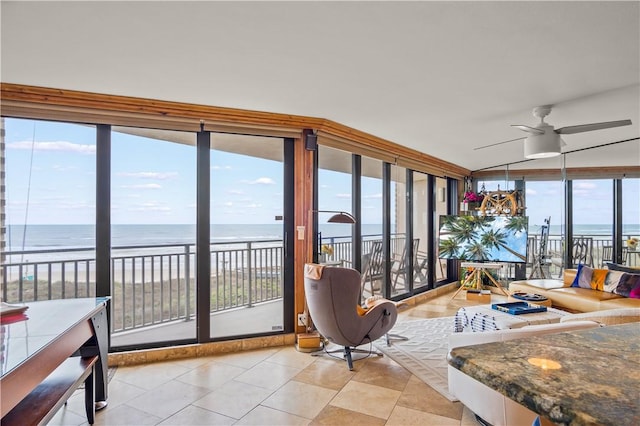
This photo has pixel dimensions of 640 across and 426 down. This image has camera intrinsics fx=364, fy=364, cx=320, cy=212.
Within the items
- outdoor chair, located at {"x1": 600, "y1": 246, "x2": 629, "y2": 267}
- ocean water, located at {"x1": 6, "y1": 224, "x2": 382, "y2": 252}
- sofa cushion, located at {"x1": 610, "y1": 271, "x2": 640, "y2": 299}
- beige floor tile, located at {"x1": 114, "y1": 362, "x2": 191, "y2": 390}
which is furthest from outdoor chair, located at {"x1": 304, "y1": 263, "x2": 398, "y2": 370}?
outdoor chair, located at {"x1": 600, "y1": 246, "x2": 629, "y2": 267}

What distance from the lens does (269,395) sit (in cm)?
276

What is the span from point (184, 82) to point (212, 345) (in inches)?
96.1

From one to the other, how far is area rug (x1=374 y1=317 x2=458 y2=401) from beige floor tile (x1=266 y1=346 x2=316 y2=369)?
78cm

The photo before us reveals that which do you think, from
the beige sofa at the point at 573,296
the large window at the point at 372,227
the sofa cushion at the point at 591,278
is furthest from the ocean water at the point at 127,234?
the sofa cushion at the point at 591,278

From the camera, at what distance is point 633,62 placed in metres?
2.41

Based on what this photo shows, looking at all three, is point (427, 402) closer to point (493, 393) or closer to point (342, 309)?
point (493, 393)

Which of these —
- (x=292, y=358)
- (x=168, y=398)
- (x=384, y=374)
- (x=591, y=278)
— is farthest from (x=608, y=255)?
(x=168, y=398)

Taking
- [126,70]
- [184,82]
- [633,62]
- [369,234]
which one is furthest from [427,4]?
[369,234]

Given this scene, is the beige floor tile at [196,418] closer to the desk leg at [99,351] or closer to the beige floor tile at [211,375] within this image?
the beige floor tile at [211,375]

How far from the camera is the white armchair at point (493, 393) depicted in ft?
6.75

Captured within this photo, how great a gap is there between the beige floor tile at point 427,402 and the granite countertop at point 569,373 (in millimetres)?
1726

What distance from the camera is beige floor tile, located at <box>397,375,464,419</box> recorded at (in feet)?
8.30

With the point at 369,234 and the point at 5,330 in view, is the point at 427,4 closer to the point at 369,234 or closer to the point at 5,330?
the point at 5,330

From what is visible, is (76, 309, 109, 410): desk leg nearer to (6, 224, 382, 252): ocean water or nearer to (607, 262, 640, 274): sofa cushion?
(6, 224, 382, 252): ocean water
